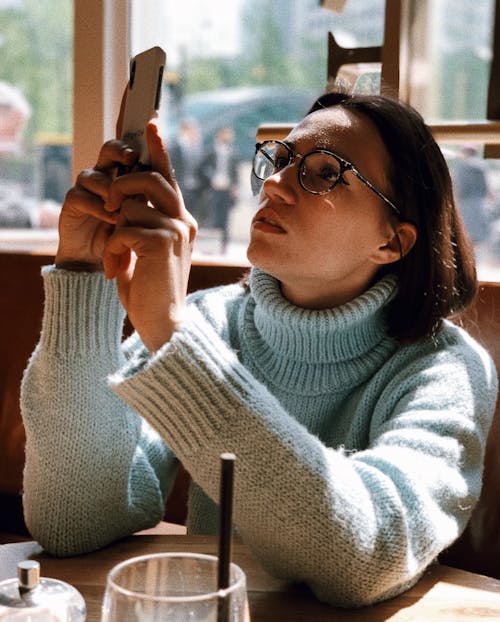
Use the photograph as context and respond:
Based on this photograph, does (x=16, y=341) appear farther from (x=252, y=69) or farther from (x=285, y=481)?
(x=252, y=69)

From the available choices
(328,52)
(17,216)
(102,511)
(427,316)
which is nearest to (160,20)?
(328,52)

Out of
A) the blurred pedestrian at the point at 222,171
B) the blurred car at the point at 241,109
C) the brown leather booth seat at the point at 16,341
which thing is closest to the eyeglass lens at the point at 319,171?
the brown leather booth seat at the point at 16,341

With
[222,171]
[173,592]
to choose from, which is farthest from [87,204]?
[222,171]

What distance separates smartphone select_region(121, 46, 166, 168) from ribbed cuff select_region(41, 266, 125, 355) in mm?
196

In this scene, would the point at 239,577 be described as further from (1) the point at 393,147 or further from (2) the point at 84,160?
(2) the point at 84,160

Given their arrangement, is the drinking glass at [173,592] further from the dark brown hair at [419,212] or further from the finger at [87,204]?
the dark brown hair at [419,212]

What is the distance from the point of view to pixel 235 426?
952mm

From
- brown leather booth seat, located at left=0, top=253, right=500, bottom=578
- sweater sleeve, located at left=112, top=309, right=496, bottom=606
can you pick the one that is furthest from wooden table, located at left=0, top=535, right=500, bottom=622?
brown leather booth seat, located at left=0, top=253, right=500, bottom=578

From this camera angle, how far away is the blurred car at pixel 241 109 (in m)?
4.11

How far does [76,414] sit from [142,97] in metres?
0.45

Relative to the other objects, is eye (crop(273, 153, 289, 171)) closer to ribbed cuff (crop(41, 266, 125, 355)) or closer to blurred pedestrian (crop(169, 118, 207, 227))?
ribbed cuff (crop(41, 266, 125, 355))

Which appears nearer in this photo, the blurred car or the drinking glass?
the drinking glass

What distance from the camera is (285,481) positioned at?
942 millimetres

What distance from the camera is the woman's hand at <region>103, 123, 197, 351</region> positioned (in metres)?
1.03
